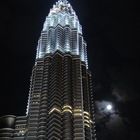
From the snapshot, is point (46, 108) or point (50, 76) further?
point (50, 76)

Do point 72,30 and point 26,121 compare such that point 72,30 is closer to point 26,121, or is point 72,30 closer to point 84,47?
point 84,47

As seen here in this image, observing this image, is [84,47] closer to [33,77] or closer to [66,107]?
[33,77]

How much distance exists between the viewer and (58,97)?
155250 mm

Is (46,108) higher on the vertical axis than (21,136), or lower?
higher

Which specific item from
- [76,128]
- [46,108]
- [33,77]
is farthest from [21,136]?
[33,77]

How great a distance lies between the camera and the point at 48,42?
18912cm

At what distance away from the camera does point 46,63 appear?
176m

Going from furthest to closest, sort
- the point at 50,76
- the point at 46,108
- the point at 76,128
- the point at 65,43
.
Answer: the point at 65,43, the point at 50,76, the point at 46,108, the point at 76,128

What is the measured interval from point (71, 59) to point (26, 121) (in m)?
45.2

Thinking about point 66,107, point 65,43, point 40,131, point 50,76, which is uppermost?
point 65,43

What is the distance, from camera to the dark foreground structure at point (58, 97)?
14312 centimetres

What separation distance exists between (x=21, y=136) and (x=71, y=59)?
53.2m

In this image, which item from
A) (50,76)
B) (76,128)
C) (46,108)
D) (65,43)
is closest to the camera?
(76,128)

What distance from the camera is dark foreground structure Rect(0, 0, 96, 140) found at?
470 ft
